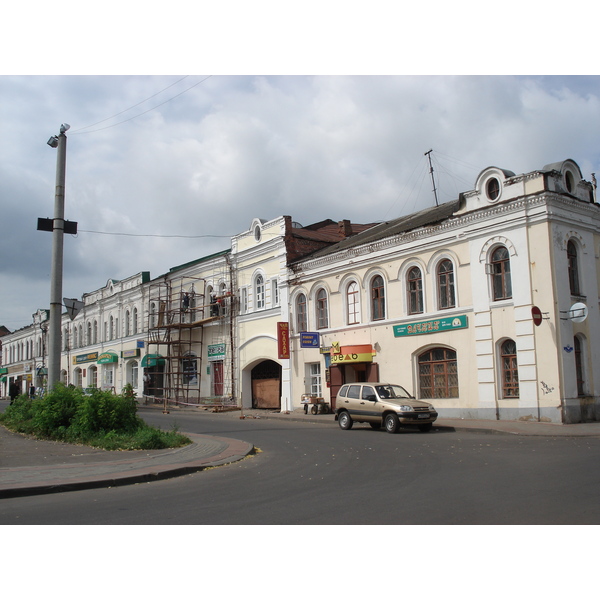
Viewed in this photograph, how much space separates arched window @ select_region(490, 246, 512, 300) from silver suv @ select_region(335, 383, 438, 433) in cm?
515

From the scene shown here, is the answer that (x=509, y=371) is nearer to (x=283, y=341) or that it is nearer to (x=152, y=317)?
(x=283, y=341)

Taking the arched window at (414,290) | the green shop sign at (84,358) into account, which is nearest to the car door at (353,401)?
the arched window at (414,290)

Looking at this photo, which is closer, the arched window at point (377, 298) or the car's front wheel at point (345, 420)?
the car's front wheel at point (345, 420)

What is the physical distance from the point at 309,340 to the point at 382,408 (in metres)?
10.4

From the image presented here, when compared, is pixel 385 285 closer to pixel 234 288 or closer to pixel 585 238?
pixel 585 238

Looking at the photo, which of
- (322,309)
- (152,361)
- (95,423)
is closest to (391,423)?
(95,423)

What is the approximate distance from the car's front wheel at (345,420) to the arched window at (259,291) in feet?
44.8

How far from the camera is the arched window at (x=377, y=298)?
27.3 m

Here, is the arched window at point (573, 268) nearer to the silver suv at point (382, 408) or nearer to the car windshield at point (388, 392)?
the silver suv at point (382, 408)

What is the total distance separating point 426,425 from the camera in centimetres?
1986

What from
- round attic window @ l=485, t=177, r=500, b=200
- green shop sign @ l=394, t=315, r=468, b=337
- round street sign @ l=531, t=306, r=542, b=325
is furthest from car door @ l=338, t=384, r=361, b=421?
round attic window @ l=485, t=177, r=500, b=200

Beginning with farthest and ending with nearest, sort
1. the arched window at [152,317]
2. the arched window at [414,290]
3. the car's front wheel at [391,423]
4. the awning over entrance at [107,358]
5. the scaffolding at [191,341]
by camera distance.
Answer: the awning over entrance at [107,358], the arched window at [152,317], the scaffolding at [191,341], the arched window at [414,290], the car's front wheel at [391,423]

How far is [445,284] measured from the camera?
2455cm

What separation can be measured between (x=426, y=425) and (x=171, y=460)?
31.6 ft
